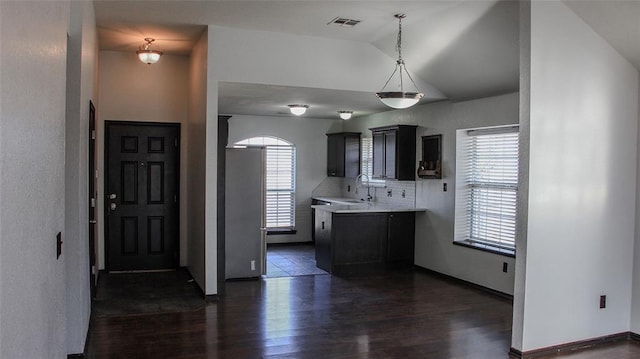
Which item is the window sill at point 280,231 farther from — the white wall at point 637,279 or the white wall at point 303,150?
the white wall at point 637,279

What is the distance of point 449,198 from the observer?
279 inches

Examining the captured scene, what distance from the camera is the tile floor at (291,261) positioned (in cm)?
739

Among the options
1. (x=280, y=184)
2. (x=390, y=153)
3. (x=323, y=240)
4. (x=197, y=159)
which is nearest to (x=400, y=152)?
(x=390, y=153)

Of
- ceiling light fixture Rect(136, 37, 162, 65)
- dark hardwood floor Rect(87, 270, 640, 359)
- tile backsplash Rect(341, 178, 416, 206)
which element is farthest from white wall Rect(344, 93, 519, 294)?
ceiling light fixture Rect(136, 37, 162, 65)

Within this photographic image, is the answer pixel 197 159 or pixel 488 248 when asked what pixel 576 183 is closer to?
pixel 488 248

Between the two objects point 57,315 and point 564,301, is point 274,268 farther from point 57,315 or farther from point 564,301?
point 57,315

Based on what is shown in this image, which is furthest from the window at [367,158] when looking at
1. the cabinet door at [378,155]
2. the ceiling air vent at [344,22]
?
the ceiling air vent at [344,22]

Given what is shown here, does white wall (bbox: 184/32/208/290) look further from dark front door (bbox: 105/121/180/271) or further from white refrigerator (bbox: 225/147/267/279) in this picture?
white refrigerator (bbox: 225/147/267/279)

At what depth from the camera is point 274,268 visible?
7.66m

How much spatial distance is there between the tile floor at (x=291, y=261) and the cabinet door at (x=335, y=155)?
145 cm

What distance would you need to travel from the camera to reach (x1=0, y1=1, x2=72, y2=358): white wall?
143 centimetres

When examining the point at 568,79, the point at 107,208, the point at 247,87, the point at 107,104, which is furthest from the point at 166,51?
the point at 568,79

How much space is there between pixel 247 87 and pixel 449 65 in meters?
2.30

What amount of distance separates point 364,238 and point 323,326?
267cm
